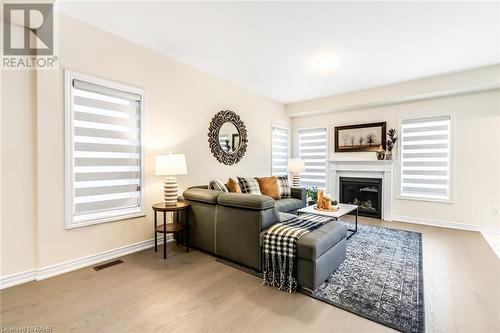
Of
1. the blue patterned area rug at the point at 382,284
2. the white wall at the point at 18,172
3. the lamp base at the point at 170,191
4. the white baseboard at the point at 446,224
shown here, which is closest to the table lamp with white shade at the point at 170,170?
the lamp base at the point at 170,191

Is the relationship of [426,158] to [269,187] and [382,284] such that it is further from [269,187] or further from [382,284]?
[382,284]

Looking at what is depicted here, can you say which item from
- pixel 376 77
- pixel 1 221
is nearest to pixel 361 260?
pixel 376 77

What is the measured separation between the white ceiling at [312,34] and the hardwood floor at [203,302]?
2.74 m

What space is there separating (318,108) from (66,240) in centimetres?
519

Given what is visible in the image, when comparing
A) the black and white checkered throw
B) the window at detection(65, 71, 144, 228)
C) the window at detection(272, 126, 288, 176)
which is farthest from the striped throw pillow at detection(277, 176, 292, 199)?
the window at detection(65, 71, 144, 228)

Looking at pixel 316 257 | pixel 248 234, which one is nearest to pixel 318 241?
pixel 316 257

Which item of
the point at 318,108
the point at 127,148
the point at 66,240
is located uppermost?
the point at 318,108

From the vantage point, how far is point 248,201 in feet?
8.29

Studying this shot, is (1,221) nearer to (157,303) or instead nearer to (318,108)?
(157,303)

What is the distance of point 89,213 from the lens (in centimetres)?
270

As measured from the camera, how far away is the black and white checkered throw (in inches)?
84.8

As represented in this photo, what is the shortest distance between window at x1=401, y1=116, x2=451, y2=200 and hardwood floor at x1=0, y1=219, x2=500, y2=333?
6.51 ft

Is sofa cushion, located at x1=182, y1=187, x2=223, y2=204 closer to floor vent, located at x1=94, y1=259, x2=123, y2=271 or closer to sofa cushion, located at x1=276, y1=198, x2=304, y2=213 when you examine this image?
floor vent, located at x1=94, y1=259, x2=123, y2=271

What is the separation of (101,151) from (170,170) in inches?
32.4
